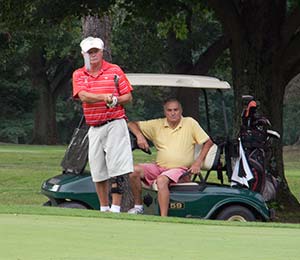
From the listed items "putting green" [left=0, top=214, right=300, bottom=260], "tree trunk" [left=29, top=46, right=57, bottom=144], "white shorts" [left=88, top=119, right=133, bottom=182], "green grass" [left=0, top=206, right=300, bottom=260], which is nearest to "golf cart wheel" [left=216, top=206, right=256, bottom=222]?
"white shorts" [left=88, top=119, right=133, bottom=182]

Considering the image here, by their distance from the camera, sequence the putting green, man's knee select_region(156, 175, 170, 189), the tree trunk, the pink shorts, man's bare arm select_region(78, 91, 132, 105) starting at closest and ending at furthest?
the putting green, man's bare arm select_region(78, 91, 132, 105), man's knee select_region(156, 175, 170, 189), the pink shorts, the tree trunk

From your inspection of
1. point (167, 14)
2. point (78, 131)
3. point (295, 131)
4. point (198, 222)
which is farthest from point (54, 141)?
point (198, 222)

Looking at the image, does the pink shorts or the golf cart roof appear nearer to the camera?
the pink shorts

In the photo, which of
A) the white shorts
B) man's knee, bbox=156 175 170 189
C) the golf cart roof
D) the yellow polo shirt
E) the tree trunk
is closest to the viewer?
the white shorts

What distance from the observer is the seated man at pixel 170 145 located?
11.8 meters

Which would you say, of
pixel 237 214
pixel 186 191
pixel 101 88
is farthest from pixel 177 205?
pixel 101 88

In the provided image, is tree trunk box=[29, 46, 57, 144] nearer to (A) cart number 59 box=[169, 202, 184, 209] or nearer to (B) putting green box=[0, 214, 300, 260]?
(A) cart number 59 box=[169, 202, 184, 209]

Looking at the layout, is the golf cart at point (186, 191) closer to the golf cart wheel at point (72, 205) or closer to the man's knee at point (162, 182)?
the golf cart wheel at point (72, 205)

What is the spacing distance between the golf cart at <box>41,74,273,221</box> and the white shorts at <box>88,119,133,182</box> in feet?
2.13

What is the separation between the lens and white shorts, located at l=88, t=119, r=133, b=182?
11.2 meters

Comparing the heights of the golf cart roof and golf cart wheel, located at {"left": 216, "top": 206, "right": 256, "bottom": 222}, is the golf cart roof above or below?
above

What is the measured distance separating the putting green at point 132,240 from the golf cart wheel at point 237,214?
260 centimetres

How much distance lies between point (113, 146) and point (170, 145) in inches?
42.2

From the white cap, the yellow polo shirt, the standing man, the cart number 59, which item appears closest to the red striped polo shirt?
the standing man
